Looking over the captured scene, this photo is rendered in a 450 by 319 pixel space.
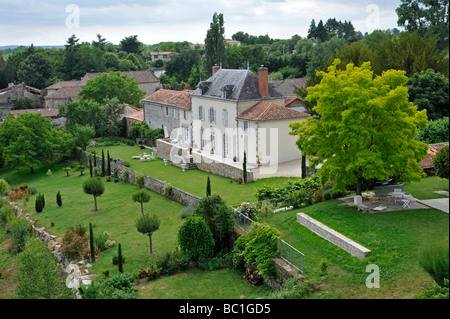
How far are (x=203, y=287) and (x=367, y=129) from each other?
952 centimetres

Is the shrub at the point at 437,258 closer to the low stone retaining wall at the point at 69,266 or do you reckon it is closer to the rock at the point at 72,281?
the low stone retaining wall at the point at 69,266

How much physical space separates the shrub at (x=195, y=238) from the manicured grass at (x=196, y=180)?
669 cm

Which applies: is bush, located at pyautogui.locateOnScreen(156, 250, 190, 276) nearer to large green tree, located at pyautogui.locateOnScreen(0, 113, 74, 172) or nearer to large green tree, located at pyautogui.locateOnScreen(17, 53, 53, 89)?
large green tree, located at pyautogui.locateOnScreen(0, 113, 74, 172)

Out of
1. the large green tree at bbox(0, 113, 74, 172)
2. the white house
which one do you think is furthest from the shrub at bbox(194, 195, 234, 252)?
the large green tree at bbox(0, 113, 74, 172)

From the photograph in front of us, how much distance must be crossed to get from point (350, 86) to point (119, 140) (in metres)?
41.7

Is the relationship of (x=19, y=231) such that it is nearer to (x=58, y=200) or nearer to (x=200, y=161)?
(x=58, y=200)

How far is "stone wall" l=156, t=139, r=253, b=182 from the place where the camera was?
1331 inches

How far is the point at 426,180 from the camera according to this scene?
22656mm

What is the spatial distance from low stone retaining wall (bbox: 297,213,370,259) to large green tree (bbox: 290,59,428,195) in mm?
2171

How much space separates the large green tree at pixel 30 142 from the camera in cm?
4584

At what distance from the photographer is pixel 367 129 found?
18844mm

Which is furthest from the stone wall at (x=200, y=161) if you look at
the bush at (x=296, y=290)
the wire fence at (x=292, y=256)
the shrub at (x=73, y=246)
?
the bush at (x=296, y=290)
